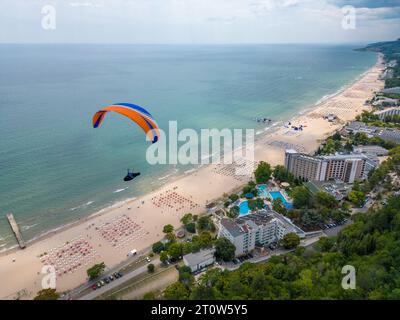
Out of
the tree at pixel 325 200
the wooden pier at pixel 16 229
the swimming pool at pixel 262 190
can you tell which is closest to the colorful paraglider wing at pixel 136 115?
the wooden pier at pixel 16 229

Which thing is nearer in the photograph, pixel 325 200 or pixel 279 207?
pixel 279 207

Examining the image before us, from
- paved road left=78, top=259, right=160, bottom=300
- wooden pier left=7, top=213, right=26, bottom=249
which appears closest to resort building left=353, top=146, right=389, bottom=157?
paved road left=78, top=259, right=160, bottom=300

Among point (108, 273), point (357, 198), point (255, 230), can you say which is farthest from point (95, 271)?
point (357, 198)

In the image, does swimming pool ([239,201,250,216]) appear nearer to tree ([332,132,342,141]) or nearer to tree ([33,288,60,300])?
tree ([33,288,60,300])

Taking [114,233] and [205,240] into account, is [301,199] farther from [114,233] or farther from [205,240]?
[114,233]

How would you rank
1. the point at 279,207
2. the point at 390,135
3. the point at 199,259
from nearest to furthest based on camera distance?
the point at 199,259 → the point at 279,207 → the point at 390,135
